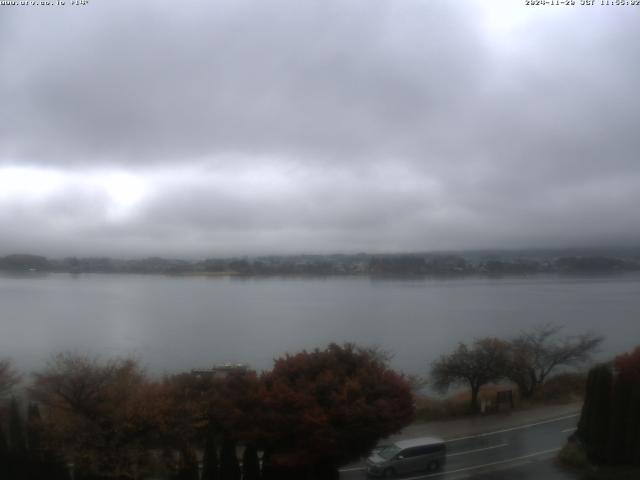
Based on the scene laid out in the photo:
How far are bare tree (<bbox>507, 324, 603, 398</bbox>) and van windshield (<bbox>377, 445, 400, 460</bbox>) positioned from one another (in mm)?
7144

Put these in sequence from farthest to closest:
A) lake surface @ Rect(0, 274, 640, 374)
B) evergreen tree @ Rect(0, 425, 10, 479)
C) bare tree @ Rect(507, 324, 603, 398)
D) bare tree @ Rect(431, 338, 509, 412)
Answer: lake surface @ Rect(0, 274, 640, 374)
bare tree @ Rect(507, 324, 603, 398)
bare tree @ Rect(431, 338, 509, 412)
evergreen tree @ Rect(0, 425, 10, 479)

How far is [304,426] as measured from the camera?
798 centimetres

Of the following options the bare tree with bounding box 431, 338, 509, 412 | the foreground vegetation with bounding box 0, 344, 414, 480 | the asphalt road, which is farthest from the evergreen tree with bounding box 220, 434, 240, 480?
the bare tree with bounding box 431, 338, 509, 412

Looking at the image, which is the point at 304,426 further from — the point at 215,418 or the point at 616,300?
the point at 616,300

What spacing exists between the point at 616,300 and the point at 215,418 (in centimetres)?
3461

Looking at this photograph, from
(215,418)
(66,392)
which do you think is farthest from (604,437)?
(66,392)

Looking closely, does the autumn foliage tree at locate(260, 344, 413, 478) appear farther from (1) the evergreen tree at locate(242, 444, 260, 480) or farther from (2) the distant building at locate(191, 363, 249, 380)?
(2) the distant building at locate(191, 363, 249, 380)

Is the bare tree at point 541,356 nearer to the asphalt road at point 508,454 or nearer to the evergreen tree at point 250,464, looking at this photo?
the asphalt road at point 508,454

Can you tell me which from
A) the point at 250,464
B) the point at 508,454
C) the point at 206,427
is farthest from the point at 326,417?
the point at 508,454

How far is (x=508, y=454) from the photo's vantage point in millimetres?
9859

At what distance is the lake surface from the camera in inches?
842

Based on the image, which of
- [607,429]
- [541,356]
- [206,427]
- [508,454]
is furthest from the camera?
[541,356]

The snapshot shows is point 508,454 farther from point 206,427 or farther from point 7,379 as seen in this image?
point 7,379

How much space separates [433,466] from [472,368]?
6.93 metres
